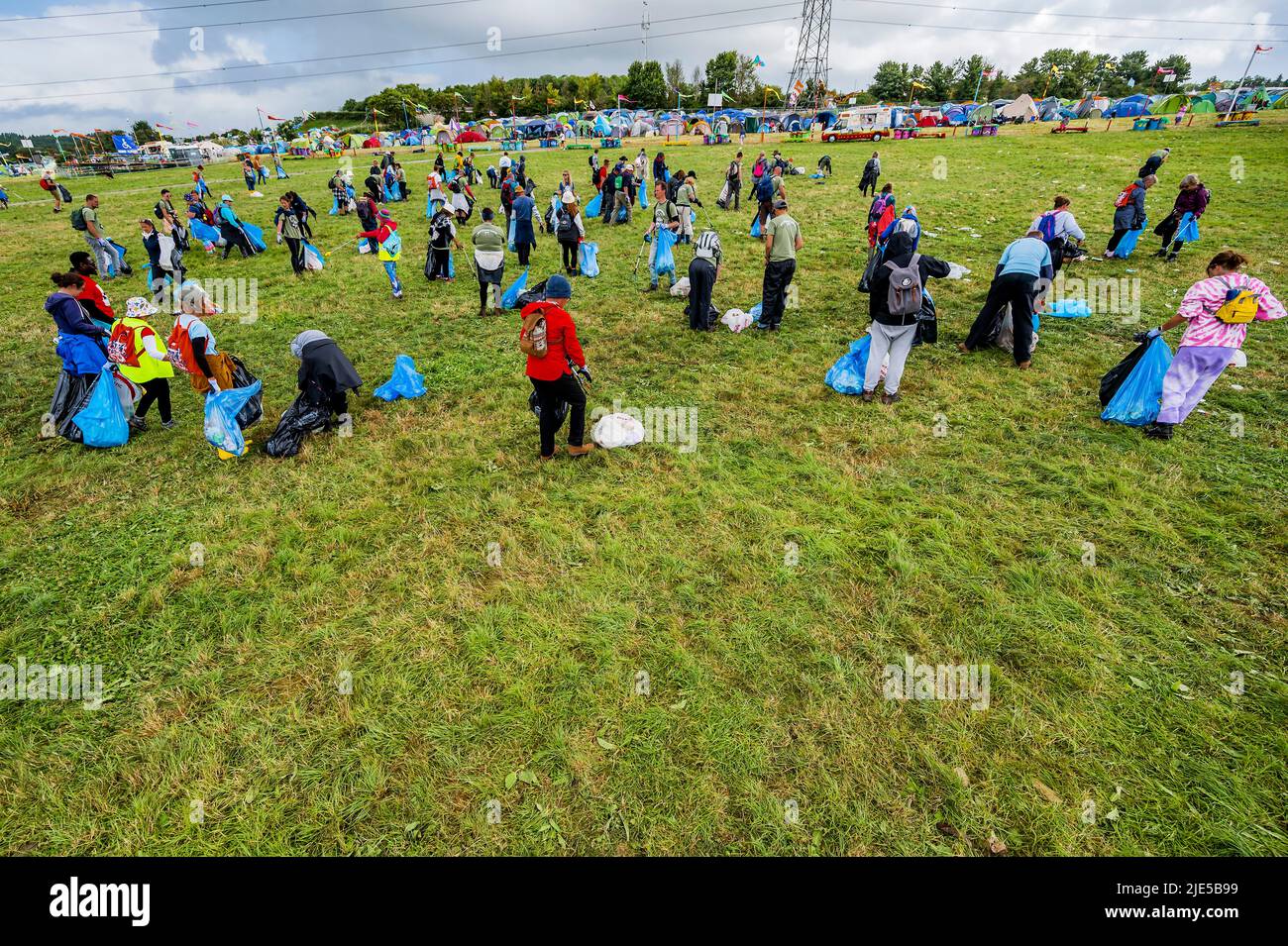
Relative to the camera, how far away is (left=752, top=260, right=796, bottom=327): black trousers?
940cm

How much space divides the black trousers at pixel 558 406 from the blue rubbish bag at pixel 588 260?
321 inches

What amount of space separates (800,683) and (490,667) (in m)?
2.37

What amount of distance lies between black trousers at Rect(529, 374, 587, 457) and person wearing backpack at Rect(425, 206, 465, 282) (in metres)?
8.29

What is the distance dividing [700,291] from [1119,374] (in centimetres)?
626

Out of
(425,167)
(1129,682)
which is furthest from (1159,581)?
(425,167)

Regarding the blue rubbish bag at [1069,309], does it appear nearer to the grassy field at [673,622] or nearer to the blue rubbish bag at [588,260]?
the grassy field at [673,622]

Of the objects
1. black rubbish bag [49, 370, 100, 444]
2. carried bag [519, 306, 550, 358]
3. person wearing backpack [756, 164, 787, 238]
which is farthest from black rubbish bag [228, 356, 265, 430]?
person wearing backpack [756, 164, 787, 238]

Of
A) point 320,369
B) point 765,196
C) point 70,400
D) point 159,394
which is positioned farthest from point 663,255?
point 70,400

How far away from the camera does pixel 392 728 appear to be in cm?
374

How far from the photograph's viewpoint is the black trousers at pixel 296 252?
13812mm

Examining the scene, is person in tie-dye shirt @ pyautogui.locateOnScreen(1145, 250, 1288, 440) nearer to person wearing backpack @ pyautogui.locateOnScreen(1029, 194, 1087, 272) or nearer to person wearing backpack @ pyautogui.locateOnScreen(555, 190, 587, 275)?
person wearing backpack @ pyautogui.locateOnScreen(1029, 194, 1087, 272)

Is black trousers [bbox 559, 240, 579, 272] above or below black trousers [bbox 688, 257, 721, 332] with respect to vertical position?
above

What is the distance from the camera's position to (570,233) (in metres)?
12.8

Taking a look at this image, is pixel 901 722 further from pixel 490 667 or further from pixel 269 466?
pixel 269 466
